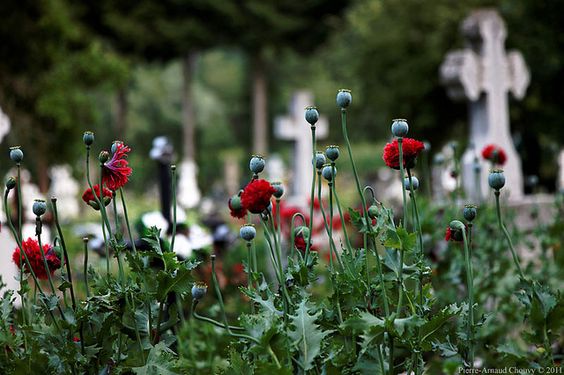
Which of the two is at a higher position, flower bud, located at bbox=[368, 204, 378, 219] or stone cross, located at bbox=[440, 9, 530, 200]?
stone cross, located at bbox=[440, 9, 530, 200]

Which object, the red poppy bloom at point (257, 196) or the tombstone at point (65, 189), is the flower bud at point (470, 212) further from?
the tombstone at point (65, 189)

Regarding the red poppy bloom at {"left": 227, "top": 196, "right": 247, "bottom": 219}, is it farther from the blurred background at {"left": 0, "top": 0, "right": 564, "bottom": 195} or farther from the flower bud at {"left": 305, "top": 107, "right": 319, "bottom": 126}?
the blurred background at {"left": 0, "top": 0, "right": 564, "bottom": 195}

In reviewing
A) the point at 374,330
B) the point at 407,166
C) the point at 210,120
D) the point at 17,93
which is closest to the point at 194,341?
the point at 374,330

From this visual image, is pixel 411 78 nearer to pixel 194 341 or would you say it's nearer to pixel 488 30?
pixel 488 30

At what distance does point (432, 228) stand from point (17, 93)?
44.1 feet

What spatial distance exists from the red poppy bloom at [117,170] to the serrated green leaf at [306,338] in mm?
513

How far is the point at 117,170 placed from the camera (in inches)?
76.4

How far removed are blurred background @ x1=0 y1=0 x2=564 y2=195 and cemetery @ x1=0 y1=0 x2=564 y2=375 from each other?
51 mm

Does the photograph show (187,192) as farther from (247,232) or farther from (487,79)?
(247,232)

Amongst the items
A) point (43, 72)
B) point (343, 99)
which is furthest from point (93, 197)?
point (43, 72)

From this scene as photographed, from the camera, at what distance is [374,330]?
66.2 inches

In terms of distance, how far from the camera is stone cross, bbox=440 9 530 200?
7.45 meters

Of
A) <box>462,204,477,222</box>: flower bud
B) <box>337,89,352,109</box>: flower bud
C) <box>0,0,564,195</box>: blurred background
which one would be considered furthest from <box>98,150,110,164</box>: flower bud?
<box>0,0,564,195</box>: blurred background

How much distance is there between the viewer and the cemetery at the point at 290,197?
1870mm
